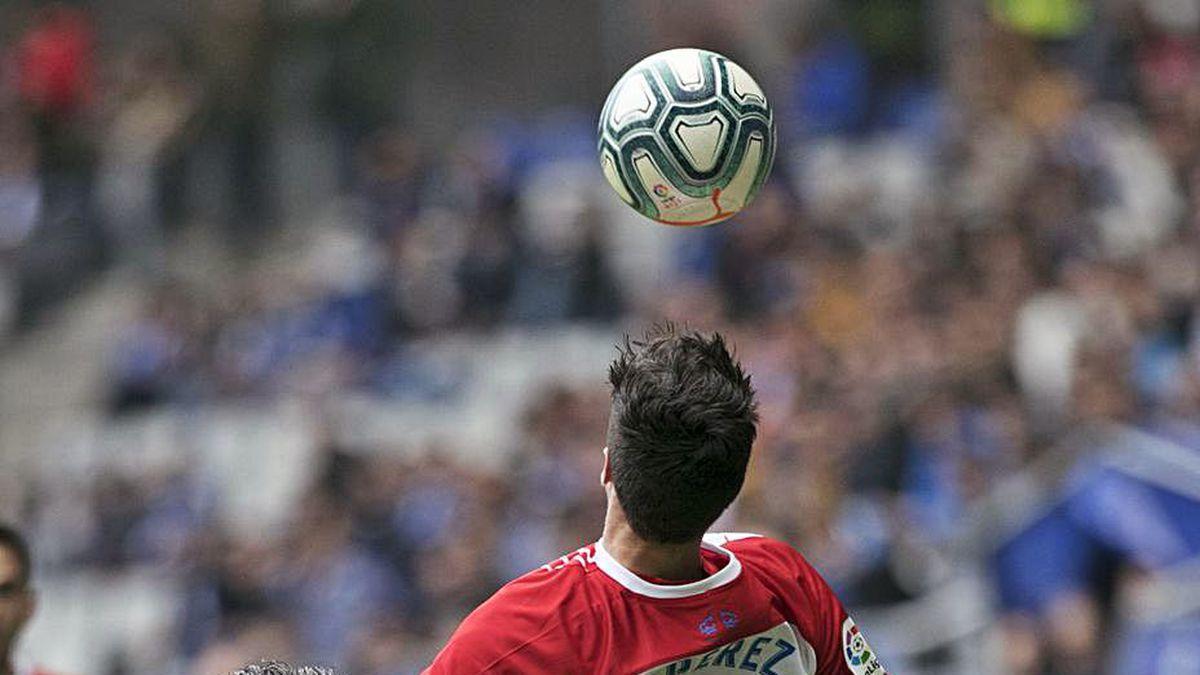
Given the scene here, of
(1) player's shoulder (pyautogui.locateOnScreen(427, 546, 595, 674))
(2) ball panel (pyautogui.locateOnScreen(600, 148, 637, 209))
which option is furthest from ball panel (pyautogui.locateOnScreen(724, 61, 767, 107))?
(1) player's shoulder (pyautogui.locateOnScreen(427, 546, 595, 674))

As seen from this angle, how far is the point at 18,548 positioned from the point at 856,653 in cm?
229

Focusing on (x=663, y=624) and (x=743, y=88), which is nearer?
(x=663, y=624)

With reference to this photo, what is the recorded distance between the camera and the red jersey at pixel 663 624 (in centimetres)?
341

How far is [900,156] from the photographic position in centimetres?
1139

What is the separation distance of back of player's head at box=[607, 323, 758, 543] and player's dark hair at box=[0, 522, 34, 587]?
1980 mm

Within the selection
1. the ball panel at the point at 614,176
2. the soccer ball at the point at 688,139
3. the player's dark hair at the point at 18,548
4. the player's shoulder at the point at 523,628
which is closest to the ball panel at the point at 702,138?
the soccer ball at the point at 688,139

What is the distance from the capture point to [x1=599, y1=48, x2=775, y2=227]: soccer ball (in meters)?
4.53

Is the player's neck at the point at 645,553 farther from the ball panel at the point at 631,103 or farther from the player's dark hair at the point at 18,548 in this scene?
the player's dark hair at the point at 18,548

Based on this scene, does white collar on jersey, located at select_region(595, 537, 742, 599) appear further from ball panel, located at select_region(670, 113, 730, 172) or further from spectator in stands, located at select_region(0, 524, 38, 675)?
spectator in stands, located at select_region(0, 524, 38, 675)

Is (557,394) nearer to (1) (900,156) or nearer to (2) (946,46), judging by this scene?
(1) (900,156)

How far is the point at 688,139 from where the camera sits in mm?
4523

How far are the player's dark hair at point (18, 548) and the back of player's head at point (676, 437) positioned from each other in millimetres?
1980

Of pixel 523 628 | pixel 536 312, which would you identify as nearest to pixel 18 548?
pixel 523 628

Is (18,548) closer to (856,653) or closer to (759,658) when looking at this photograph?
(759,658)
